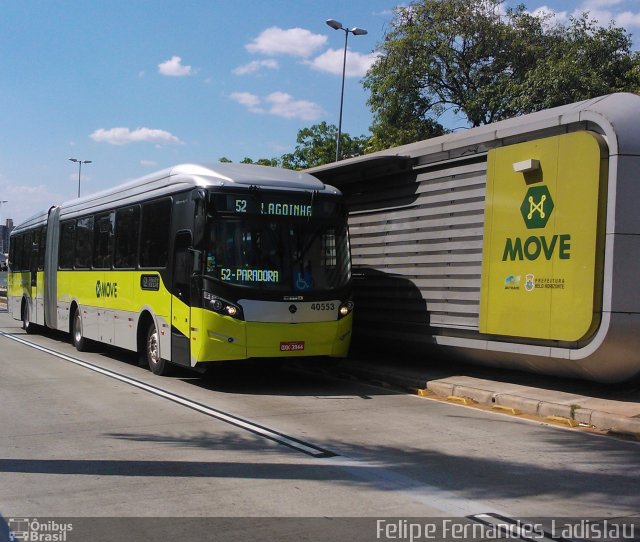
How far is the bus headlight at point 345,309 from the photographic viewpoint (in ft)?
35.4

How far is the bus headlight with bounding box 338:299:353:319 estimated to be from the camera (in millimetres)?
10781

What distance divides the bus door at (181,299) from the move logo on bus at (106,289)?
3109 mm

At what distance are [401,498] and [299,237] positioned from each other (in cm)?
585

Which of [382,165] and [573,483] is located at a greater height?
[382,165]

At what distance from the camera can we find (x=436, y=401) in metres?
9.92

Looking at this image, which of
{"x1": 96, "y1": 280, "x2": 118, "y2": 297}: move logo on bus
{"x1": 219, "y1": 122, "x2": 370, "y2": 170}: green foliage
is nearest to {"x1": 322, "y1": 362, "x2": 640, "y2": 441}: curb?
{"x1": 96, "y1": 280, "x2": 118, "y2": 297}: move logo on bus

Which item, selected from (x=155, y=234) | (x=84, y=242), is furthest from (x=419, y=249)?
(x=84, y=242)

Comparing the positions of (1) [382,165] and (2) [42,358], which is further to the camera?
(2) [42,358]

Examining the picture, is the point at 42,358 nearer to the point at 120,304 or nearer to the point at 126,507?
the point at 120,304

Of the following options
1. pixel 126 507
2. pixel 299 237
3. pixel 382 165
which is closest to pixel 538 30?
pixel 382 165

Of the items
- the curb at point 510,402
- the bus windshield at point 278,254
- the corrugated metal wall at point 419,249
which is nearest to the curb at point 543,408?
the curb at point 510,402

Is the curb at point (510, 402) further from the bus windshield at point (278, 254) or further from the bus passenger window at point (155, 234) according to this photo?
the bus passenger window at point (155, 234)

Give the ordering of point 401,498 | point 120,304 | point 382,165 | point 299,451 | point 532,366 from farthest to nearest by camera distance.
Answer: point 120,304 → point 382,165 → point 532,366 → point 299,451 → point 401,498

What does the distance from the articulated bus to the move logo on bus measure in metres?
0.66
